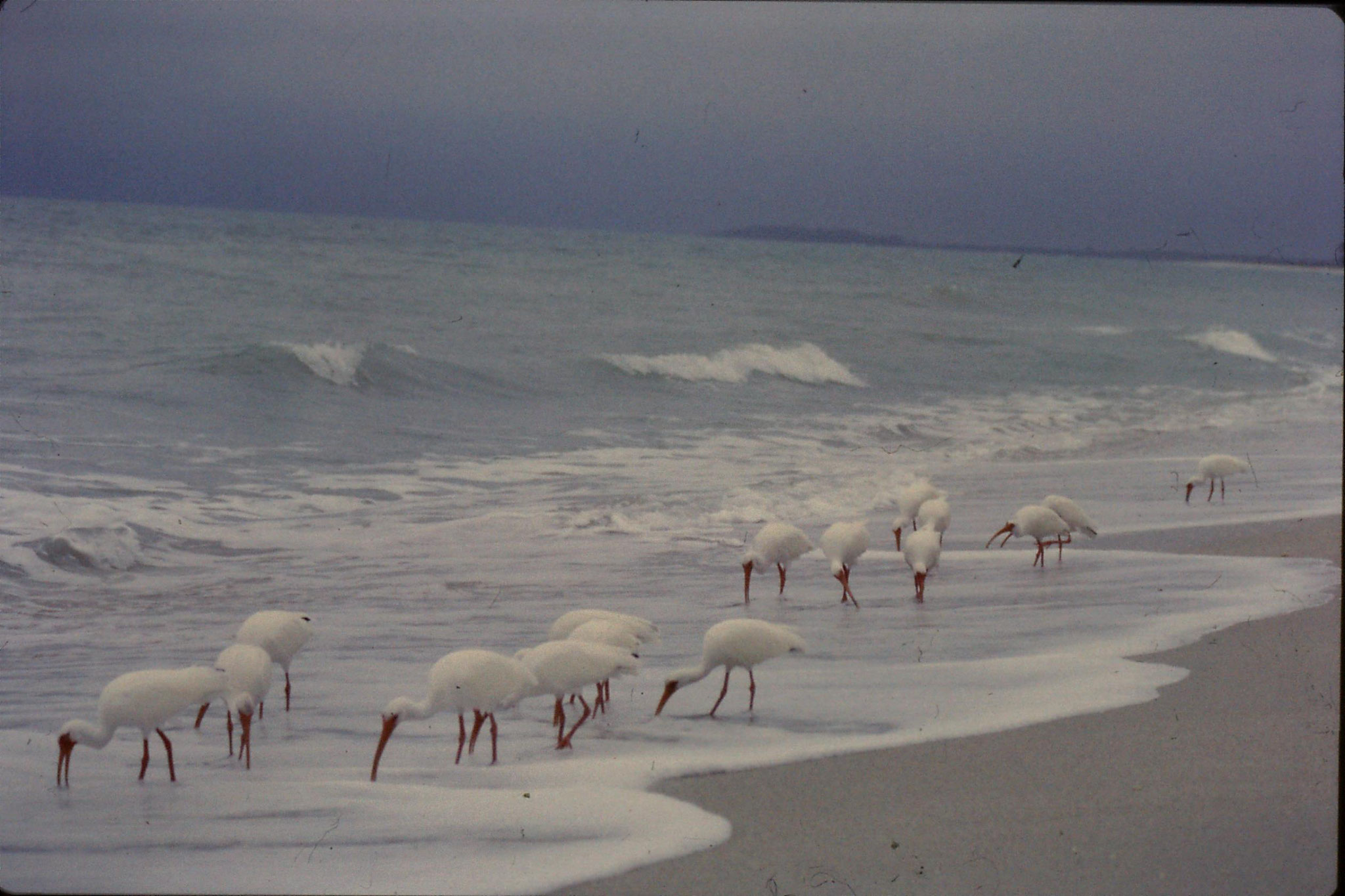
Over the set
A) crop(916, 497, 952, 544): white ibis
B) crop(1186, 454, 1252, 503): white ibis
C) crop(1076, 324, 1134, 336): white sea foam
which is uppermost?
crop(1076, 324, 1134, 336): white sea foam

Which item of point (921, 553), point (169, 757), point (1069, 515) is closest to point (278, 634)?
point (169, 757)

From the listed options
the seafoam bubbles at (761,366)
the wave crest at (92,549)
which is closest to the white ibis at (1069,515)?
the seafoam bubbles at (761,366)

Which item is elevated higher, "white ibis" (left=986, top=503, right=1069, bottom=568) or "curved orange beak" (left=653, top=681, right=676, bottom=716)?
"white ibis" (left=986, top=503, right=1069, bottom=568)

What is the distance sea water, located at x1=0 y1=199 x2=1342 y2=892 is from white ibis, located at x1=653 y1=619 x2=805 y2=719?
91mm

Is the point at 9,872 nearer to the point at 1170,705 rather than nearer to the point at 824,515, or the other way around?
the point at 824,515

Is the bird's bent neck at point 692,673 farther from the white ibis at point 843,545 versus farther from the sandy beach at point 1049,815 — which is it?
the white ibis at point 843,545

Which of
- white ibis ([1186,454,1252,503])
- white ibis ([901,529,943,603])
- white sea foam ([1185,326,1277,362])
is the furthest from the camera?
white sea foam ([1185,326,1277,362])

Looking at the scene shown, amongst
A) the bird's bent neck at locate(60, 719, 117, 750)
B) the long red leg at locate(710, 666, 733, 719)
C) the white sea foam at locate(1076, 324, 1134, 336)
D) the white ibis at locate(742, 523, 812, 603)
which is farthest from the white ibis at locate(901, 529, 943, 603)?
the bird's bent neck at locate(60, 719, 117, 750)

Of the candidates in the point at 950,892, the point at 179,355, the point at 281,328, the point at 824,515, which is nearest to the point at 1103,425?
the point at 824,515

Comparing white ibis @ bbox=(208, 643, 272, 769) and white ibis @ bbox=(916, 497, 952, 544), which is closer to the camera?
white ibis @ bbox=(208, 643, 272, 769)

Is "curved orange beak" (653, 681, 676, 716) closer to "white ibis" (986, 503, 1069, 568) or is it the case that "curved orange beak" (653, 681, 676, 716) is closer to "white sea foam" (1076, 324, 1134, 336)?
"white ibis" (986, 503, 1069, 568)

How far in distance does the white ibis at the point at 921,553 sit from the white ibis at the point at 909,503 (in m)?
0.09

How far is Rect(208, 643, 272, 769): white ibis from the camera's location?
78.4 inches

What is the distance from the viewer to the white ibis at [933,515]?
8.95ft
